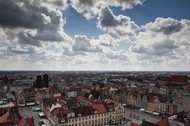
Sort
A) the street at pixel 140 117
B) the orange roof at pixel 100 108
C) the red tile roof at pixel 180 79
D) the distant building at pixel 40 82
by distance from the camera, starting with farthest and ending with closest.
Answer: the red tile roof at pixel 180 79 → the distant building at pixel 40 82 → the street at pixel 140 117 → the orange roof at pixel 100 108

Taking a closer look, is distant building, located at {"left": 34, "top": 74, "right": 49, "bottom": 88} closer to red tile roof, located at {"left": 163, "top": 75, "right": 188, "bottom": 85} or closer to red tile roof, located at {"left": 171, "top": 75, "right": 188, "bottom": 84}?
red tile roof, located at {"left": 163, "top": 75, "right": 188, "bottom": 85}

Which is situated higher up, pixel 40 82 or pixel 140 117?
pixel 40 82

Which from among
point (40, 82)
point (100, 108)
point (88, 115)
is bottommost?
point (88, 115)

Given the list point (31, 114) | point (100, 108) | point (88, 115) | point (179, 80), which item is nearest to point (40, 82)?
point (31, 114)

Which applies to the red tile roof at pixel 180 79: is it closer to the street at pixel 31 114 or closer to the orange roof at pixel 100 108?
the orange roof at pixel 100 108

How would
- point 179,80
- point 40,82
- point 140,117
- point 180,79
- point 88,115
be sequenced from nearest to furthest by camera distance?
point 88,115 → point 140,117 → point 40,82 → point 180,79 → point 179,80

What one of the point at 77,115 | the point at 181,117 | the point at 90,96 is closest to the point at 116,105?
the point at 77,115

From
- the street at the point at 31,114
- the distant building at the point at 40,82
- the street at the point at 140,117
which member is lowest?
the street at the point at 31,114

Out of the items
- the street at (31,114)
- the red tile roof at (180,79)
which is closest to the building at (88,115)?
the street at (31,114)

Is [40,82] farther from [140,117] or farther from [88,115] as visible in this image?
[88,115]

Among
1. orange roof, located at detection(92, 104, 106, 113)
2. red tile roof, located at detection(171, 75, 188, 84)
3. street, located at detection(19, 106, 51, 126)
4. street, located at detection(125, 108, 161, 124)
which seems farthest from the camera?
red tile roof, located at detection(171, 75, 188, 84)

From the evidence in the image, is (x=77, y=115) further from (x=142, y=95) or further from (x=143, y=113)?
(x=142, y=95)

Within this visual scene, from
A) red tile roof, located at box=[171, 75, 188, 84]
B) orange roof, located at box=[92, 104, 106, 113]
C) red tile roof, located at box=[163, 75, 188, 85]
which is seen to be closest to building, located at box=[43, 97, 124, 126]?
orange roof, located at box=[92, 104, 106, 113]

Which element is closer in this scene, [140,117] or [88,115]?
[88,115]
